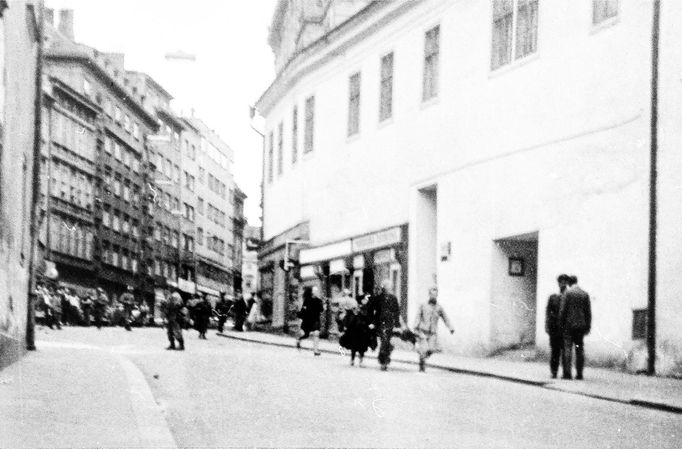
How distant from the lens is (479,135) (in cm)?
2839

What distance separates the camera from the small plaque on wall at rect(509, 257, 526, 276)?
27797 millimetres

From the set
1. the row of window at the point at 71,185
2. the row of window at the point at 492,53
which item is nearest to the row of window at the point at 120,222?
the row of window at the point at 71,185

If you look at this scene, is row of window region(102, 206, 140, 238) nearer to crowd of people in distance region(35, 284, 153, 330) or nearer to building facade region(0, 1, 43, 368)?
crowd of people in distance region(35, 284, 153, 330)

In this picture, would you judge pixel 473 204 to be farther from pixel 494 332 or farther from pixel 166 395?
pixel 166 395

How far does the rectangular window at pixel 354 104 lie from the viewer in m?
36.6

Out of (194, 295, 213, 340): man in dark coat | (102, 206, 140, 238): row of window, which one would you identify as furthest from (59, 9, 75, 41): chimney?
(194, 295, 213, 340): man in dark coat

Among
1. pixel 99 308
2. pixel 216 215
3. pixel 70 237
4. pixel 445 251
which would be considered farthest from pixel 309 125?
pixel 216 215

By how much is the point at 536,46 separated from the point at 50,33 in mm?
58318

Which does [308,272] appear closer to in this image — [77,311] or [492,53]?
[492,53]

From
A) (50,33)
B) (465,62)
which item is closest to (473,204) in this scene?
(465,62)

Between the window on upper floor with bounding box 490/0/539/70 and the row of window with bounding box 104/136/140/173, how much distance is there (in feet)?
185

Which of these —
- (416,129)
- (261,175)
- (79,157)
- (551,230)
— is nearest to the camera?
(551,230)

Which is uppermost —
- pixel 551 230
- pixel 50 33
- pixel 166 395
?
pixel 50 33

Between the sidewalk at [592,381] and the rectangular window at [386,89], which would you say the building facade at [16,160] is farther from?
the rectangular window at [386,89]
